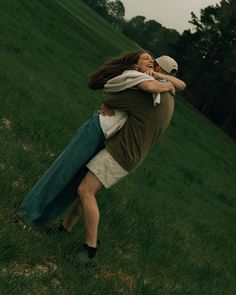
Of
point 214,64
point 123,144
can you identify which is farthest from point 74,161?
point 214,64

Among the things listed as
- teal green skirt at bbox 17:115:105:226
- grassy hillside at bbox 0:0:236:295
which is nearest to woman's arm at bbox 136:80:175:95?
teal green skirt at bbox 17:115:105:226

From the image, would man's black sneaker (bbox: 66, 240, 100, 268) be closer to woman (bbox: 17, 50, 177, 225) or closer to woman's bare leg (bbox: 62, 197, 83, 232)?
woman's bare leg (bbox: 62, 197, 83, 232)

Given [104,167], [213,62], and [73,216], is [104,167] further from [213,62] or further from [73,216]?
[213,62]

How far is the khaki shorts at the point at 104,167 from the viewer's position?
5.50 meters

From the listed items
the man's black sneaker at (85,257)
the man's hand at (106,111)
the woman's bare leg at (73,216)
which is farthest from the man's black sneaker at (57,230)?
the man's hand at (106,111)

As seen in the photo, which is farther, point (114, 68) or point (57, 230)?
point (57, 230)

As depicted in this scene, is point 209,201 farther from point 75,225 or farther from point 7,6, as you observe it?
point 7,6

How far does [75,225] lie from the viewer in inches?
255

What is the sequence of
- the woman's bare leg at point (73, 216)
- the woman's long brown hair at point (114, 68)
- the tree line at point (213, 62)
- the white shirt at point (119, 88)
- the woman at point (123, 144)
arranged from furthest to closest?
the tree line at point (213, 62) → the woman's bare leg at point (73, 216) → the woman's long brown hair at point (114, 68) → the woman at point (123, 144) → the white shirt at point (119, 88)

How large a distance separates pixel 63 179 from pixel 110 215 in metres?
1.89

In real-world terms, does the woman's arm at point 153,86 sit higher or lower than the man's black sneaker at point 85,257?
higher

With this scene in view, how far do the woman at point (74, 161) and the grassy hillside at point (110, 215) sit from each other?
0.28 meters

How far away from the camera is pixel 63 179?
18.8ft

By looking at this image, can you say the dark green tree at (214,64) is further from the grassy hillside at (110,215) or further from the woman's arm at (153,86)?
the woman's arm at (153,86)
